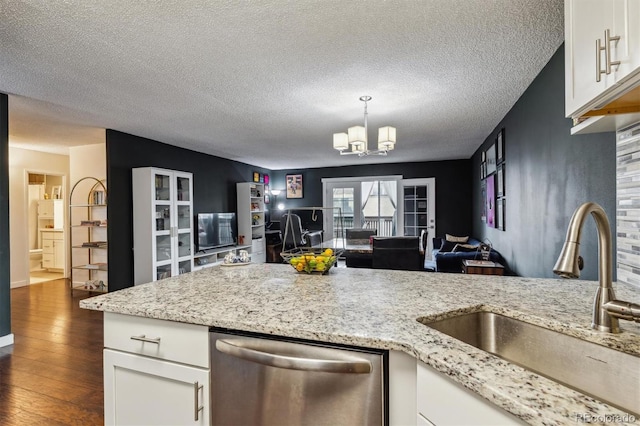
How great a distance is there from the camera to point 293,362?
100cm

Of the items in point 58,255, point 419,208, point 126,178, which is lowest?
point 58,255

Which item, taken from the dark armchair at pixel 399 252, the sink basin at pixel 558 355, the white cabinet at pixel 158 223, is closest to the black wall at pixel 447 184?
the dark armchair at pixel 399 252

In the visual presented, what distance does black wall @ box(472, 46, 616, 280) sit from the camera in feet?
6.19

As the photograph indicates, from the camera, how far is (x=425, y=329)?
98cm

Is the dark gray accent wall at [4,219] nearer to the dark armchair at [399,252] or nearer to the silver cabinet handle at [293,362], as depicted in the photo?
the silver cabinet handle at [293,362]

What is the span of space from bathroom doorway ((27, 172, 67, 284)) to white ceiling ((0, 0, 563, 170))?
10.3ft

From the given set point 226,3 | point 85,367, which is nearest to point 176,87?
point 226,3

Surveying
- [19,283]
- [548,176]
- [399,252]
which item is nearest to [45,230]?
[19,283]

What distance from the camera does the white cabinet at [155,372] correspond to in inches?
46.3

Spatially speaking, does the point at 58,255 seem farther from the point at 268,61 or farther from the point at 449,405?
the point at 449,405

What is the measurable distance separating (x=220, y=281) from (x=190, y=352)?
1.85ft

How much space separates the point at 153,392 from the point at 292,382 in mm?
617

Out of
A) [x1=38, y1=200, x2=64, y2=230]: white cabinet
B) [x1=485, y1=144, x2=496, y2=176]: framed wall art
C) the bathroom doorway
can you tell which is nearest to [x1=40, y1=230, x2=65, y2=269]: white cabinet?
the bathroom doorway

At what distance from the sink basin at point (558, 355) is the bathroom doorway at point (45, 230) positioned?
7.97 meters
